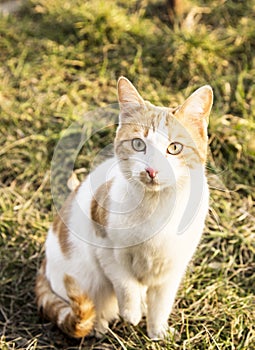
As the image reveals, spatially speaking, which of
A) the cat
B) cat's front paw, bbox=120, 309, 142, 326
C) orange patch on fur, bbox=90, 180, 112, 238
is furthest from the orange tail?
orange patch on fur, bbox=90, 180, 112, 238

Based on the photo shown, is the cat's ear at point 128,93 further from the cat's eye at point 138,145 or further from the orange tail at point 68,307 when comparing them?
the orange tail at point 68,307

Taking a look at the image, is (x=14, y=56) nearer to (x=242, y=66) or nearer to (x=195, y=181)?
(x=242, y=66)

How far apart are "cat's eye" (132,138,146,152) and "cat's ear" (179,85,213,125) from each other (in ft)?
0.53

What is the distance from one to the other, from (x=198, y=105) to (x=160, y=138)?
0.19 meters

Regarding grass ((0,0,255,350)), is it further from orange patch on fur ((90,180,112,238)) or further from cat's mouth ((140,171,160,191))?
cat's mouth ((140,171,160,191))

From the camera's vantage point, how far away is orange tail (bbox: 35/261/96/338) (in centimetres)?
198

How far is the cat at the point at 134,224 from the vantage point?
1717 millimetres

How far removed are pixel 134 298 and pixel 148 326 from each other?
0.77 ft

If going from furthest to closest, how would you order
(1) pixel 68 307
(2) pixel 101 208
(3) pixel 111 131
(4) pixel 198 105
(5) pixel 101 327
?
(3) pixel 111 131 → (5) pixel 101 327 → (1) pixel 68 307 → (2) pixel 101 208 → (4) pixel 198 105

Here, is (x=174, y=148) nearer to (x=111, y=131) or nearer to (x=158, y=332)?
(x=158, y=332)

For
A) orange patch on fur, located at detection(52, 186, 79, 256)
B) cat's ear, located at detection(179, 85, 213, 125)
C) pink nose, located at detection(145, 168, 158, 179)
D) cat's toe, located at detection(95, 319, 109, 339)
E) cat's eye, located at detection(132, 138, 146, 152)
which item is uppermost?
cat's ear, located at detection(179, 85, 213, 125)

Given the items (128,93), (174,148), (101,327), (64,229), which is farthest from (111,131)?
(174,148)

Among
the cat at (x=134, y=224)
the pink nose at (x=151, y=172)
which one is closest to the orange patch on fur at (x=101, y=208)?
the cat at (x=134, y=224)

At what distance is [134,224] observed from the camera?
72.4 inches
